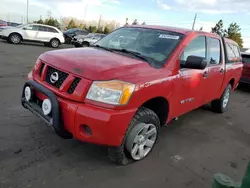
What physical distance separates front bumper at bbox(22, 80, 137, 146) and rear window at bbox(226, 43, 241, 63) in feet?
11.9

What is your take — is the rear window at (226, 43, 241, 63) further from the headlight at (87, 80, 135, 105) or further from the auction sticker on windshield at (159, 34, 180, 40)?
the headlight at (87, 80, 135, 105)

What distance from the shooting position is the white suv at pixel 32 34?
54.0 ft

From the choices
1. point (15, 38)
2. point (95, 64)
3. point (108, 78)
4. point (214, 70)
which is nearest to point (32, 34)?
point (15, 38)

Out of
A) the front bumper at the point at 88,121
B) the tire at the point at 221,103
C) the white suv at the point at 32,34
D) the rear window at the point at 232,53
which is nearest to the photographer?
the front bumper at the point at 88,121

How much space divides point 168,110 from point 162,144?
0.67 meters

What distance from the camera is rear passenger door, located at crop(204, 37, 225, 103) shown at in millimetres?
4512

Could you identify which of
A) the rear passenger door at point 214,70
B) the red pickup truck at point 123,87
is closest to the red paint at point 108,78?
the red pickup truck at point 123,87

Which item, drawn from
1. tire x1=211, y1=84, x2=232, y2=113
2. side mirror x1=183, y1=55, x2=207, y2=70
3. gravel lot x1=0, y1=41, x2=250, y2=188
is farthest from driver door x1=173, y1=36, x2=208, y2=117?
tire x1=211, y1=84, x2=232, y2=113

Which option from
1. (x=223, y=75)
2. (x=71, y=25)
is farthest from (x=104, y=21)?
(x=223, y=75)

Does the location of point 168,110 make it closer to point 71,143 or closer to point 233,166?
point 233,166

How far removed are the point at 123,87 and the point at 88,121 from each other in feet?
1.68

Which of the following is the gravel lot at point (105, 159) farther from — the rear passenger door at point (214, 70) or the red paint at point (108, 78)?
the rear passenger door at point (214, 70)

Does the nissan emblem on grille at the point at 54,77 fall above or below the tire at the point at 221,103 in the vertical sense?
above

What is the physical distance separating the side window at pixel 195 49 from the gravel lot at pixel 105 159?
1.36 meters
